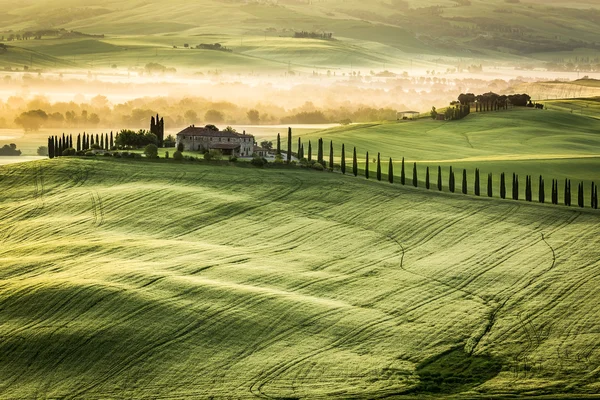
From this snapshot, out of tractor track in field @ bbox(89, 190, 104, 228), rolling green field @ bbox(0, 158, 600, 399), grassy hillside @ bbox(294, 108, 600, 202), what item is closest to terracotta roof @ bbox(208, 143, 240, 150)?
grassy hillside @ bbox(294, 108, 600, 202)

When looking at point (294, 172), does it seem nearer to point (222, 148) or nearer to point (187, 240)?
point (222, 148)

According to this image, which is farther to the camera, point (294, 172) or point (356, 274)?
point (294, 172)

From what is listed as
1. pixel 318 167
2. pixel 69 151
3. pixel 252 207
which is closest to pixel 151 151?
pixel 69 151

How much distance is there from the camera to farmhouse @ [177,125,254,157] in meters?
150

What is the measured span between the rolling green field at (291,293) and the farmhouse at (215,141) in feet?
79.0

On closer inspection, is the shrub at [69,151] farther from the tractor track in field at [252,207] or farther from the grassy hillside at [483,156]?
the grassy hillside at [483,156]

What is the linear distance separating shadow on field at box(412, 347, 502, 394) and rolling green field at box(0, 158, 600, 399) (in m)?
0.15

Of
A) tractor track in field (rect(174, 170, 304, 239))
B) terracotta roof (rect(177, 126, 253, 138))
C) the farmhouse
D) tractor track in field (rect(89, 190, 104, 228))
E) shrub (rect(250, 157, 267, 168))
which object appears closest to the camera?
tractor track in field (rect(174, 170, 304, 239))

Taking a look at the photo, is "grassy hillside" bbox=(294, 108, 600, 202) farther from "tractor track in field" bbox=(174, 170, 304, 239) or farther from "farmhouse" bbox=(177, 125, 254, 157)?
"tractor track in field" bbox=(174, 170, 304, 239)

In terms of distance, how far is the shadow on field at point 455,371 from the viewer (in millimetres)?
69750

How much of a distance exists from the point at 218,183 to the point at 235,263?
1307 inches

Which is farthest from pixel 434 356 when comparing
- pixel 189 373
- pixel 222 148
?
pixel 222 148

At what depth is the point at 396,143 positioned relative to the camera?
193125 mm

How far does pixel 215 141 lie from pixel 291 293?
69.0m
